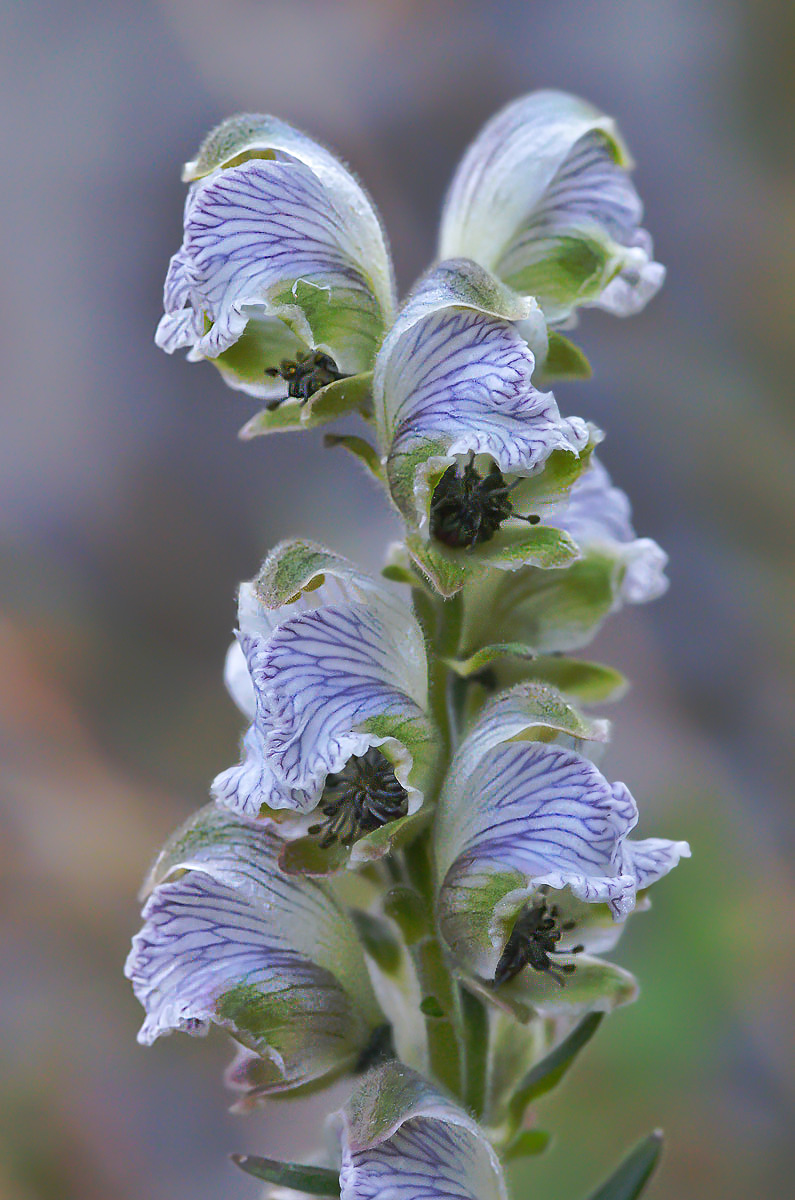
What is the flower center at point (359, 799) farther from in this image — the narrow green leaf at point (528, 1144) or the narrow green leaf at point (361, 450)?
the narrow green leaf at point (528, 1144)

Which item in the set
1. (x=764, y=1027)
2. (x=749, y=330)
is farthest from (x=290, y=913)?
(x=749, y=330)

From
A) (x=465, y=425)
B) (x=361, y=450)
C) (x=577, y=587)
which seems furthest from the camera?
(x=577, y=587)

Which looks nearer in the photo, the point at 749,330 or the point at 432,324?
the point at 432,324

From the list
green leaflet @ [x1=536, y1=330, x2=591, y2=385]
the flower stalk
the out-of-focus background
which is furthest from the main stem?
the out-of-focus background

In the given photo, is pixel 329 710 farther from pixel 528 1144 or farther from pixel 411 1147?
pixel 528 1144

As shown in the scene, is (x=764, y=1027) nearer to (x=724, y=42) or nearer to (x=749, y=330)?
(x=749, y=330)

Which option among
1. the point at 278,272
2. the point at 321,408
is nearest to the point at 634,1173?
the point at 321,408
